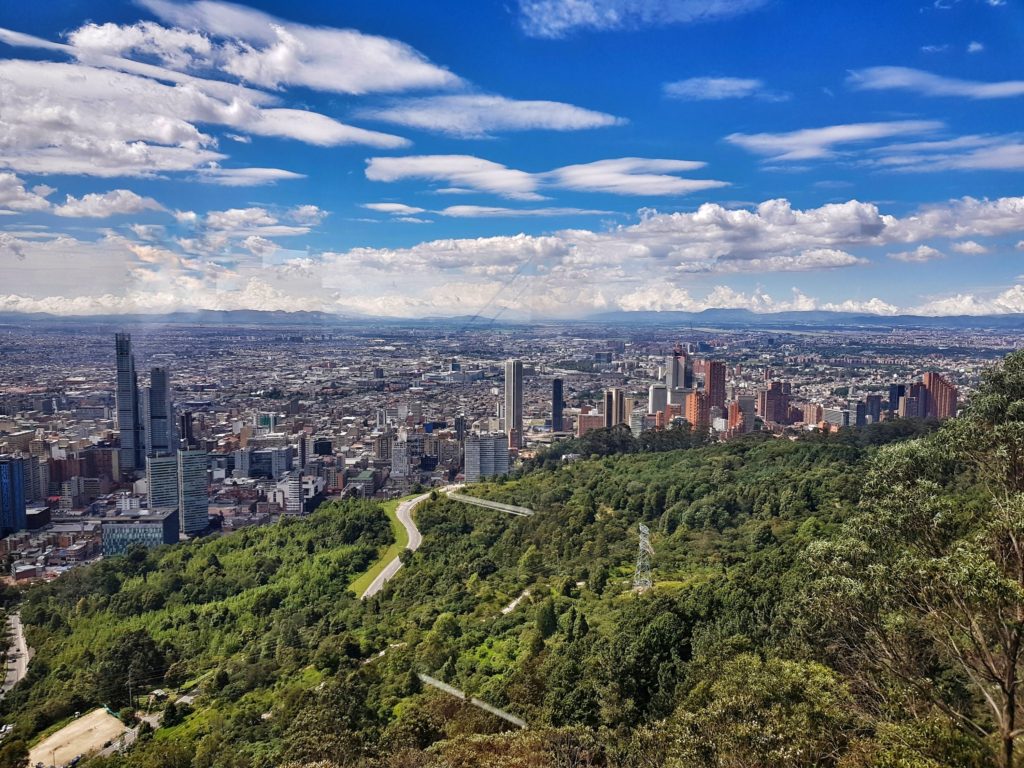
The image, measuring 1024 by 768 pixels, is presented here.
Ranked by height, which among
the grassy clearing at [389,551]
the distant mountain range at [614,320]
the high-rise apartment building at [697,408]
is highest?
the distant mountain range at [614,320]

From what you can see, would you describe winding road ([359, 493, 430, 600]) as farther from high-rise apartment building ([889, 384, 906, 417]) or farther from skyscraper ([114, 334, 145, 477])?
high-rise apartment building ([889, 384, 906, 417])

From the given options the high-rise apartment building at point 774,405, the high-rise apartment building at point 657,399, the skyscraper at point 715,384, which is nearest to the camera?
the high-rise apartment building at point 774,405

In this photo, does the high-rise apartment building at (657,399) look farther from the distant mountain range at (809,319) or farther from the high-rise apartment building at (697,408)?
the distant mountain range at (809,319)

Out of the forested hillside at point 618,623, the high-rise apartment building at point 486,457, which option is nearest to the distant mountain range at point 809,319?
the high-rise apartment building at point 486,457

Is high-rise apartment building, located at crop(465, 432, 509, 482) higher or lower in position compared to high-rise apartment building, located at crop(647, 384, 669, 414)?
lower

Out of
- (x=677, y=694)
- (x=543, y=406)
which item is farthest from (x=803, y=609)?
(x=543, y=406)

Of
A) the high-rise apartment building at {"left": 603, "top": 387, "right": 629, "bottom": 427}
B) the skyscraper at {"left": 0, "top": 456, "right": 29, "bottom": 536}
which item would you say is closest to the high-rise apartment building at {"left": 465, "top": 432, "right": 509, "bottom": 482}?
the high-rise apartment building at {"left": 603, "top": 387, "right": 629, "bottom": 427}

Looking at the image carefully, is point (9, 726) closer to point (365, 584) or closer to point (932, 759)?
point (365, 584)

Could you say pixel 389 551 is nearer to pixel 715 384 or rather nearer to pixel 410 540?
pixel 410 540
